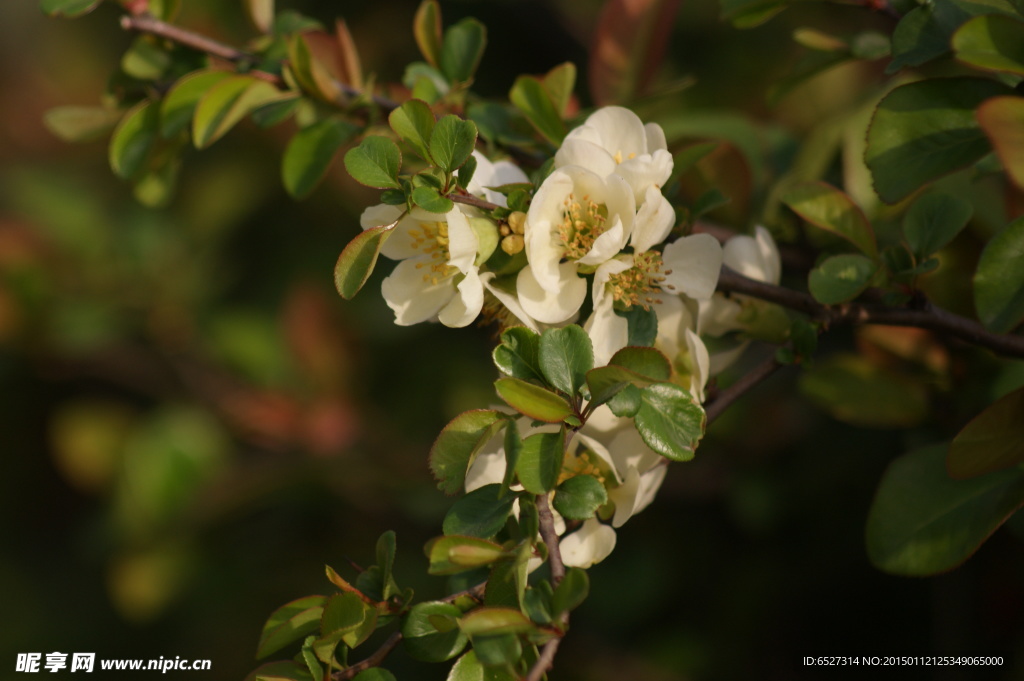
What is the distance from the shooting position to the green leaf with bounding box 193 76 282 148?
0.79 metres

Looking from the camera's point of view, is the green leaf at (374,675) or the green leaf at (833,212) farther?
the green leaf at (833,212)

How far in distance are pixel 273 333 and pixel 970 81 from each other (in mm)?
1348

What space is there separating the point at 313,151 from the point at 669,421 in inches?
18.6

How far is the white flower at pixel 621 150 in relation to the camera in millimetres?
602

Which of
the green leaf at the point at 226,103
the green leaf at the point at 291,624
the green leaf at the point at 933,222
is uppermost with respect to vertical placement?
the green leaf at the point at 933,222

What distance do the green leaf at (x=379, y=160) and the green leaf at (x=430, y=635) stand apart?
1.02 feet

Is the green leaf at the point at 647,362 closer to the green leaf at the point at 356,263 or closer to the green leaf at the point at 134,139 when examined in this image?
the green leaf at the point at 356,263

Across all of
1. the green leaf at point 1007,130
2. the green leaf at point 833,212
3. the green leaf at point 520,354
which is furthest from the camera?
the green leaf at point 833,212


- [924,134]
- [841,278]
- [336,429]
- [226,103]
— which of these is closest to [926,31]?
[924,134]

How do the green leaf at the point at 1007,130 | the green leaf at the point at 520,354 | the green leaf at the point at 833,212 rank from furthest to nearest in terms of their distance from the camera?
the green leaf at the point at 833,212
the green leaf at the point at 520,354
the green leaf at the point at 1007,130

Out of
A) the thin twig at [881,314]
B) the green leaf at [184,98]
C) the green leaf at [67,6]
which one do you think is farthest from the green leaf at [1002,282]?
the green leaf at [67,6]

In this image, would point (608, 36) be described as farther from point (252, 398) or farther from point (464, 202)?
point (252, 398)

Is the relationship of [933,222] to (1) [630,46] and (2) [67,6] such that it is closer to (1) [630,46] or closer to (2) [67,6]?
(1) [630,46]

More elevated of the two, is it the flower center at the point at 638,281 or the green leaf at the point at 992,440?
the flower center at the point at 638,281
